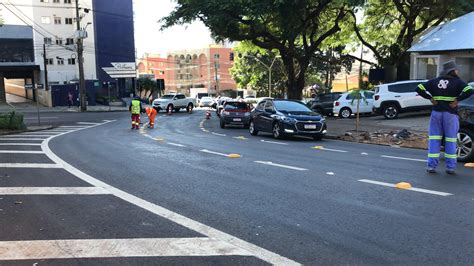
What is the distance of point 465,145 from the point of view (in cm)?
1028

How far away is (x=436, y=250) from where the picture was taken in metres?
4.71

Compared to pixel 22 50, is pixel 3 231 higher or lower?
lower

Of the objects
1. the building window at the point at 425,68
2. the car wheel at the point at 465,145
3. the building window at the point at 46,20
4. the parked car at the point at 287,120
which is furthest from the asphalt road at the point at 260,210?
the building window at the point at 46,20

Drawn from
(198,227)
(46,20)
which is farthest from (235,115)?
(46,20)

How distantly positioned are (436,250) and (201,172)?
5342 millimetres

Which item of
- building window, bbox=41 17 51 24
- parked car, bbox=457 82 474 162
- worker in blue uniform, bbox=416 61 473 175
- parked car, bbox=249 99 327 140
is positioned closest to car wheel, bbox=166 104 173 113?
parked car, bbox=249 99 327 140

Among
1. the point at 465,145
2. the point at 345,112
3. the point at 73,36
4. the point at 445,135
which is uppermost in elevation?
the point at 73,36

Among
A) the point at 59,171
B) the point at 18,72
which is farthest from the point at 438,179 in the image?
the point at 18,72

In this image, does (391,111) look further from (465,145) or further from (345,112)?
(465,145)

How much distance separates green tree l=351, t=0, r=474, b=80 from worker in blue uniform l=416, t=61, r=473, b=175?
20545mm

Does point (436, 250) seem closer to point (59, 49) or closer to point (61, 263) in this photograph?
point (61, 263)

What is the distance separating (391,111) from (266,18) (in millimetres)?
10393

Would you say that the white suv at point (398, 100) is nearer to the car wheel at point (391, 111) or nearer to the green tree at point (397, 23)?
the car wheel at point (391, 111)

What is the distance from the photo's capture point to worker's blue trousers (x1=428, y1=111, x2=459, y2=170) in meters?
8.54
